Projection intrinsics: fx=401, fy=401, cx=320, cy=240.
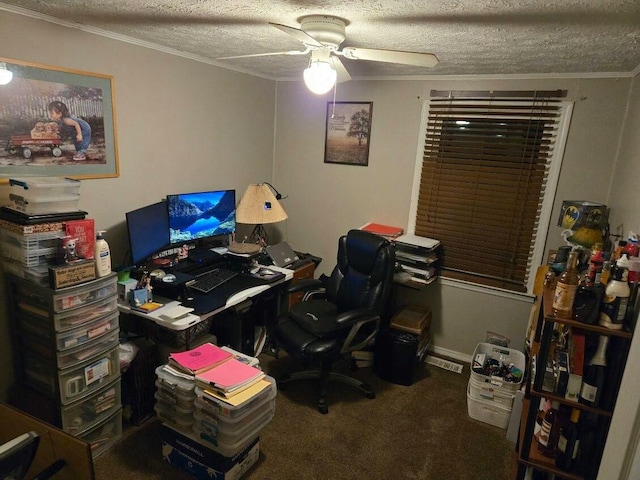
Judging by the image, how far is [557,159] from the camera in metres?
2.82

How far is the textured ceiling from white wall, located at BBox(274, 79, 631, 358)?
0.26m

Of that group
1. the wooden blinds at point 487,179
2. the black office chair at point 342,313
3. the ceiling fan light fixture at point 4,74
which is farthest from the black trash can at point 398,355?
the ceiling fan light fixture at point 4,74

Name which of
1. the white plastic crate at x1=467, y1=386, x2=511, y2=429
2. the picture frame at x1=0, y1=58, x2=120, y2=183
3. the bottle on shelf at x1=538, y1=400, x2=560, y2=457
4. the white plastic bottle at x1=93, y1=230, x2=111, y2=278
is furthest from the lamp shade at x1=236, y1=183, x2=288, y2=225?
the bottle on shelf at x1=538, y1=400, x2=560, y2=457

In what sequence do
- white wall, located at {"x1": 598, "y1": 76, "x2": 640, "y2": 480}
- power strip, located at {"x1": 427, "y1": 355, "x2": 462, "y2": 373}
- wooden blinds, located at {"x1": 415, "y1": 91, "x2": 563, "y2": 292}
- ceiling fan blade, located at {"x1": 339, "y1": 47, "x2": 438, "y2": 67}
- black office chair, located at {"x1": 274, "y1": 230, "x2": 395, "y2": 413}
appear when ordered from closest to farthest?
white wall, located at {"x1": 598, "y1": 76, "x2": 640, "y2": 480} → ceiling fan blade, located at {"x1": 339, "y1": 47, "x2": 438, "y2": 67} → black office chair, located at {"x1": 274, "y1": 230, "x2": 395, "y2": 413} → wooden blinds, located at {"x1": 415, "y1": 91, "x2": 563, "y2": 292} → power strip, located at {"x1": 427, "y1": 355, "x2": 462, "y2": 373}

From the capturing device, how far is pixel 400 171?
335 cm

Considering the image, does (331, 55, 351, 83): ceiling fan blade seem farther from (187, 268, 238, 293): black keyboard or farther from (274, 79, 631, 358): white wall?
(187, 268, 238, 293): black keyboard

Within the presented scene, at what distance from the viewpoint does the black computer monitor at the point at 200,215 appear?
2.80 meters

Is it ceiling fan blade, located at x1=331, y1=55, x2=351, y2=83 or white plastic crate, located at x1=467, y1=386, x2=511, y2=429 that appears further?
white plastic crate, located at x1=467, y1=386, x2=511, y2=429

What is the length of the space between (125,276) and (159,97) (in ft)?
4.01

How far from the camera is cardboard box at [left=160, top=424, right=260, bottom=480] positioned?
1917 mm

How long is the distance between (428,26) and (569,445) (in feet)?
6.37

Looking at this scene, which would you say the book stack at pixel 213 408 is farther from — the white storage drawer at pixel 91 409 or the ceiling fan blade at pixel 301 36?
the ceiling fan blade at pixel 301 36

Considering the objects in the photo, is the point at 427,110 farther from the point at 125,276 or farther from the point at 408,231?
the point at 125,276

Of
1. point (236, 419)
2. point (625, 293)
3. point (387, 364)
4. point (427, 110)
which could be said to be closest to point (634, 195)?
point (625, 293)
